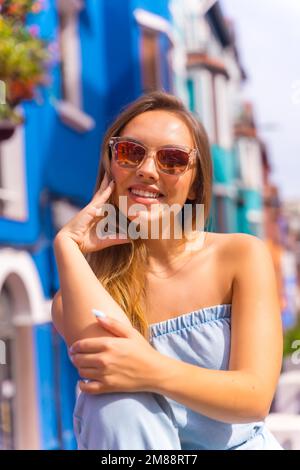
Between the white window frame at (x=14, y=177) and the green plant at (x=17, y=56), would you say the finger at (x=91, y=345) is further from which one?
the white window frame at (x=14, y=177)

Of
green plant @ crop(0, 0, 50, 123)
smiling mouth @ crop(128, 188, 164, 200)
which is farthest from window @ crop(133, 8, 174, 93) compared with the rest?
smiling mouth @ crop(128, 188, 164, 200)

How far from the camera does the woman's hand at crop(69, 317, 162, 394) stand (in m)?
1.14

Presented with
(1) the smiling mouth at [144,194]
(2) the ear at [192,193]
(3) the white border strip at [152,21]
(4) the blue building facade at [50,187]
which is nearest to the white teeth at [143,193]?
(1) the smiling mouth at [144,194]

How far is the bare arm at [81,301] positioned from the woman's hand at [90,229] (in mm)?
88

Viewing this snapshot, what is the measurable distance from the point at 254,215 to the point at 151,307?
1239cm

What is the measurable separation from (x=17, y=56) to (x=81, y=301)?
3.70m

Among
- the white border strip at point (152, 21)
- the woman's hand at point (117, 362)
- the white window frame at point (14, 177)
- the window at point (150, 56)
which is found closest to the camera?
the woman's hand at point (117, 362)

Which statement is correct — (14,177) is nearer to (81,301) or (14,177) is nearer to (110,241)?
(110,241)

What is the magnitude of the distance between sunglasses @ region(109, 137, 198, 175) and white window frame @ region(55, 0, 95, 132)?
5.92m

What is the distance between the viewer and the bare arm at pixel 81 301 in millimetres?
1203

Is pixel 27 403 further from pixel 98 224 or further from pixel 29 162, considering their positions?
pixel 98 224

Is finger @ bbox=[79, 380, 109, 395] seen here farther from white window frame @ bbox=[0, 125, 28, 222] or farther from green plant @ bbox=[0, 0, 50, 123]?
white window frame @ bbox=[0, 125, 28, 222]

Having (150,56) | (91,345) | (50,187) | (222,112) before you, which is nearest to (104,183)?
(91,345)

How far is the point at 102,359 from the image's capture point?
1145 mm
